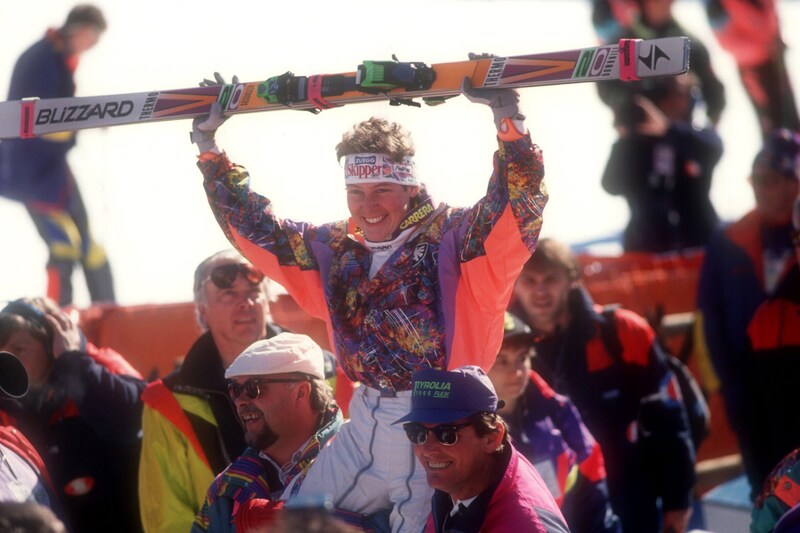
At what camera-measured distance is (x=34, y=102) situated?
4816 mm

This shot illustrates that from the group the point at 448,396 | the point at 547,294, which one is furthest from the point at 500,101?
the point at 547,294

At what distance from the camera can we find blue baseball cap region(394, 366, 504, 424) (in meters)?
4.06

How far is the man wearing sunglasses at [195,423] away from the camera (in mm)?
5238

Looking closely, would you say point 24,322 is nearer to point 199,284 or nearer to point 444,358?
point 199,284

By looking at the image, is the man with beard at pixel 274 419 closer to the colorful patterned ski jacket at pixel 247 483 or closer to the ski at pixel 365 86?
the colorful patterned ski jacket at pixel 247 483

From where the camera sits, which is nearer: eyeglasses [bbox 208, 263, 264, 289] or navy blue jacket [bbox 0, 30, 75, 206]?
eyeglasses [bbox 208, 263, 264, 289]

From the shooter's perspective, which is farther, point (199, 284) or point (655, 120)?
point (655, 120)

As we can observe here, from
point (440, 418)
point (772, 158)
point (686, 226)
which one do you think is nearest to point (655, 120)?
point (686, 226)

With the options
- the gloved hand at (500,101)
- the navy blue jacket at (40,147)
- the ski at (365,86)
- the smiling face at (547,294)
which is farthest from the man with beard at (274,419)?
the navy blue jacket at (40,147)

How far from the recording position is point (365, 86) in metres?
4.30

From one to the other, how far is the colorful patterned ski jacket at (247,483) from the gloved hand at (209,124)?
1049 mm

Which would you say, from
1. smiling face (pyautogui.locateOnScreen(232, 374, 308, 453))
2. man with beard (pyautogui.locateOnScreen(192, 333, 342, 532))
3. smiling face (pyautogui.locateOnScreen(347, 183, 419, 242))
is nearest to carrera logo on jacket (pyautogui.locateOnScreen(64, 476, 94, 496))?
man with beard (pyautogui.locateOnScreen(192, 333, 342, 532))

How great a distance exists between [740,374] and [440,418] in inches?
121

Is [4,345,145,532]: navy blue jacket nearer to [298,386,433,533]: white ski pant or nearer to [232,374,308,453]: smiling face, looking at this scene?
[232,374,308,453]: smiling face
